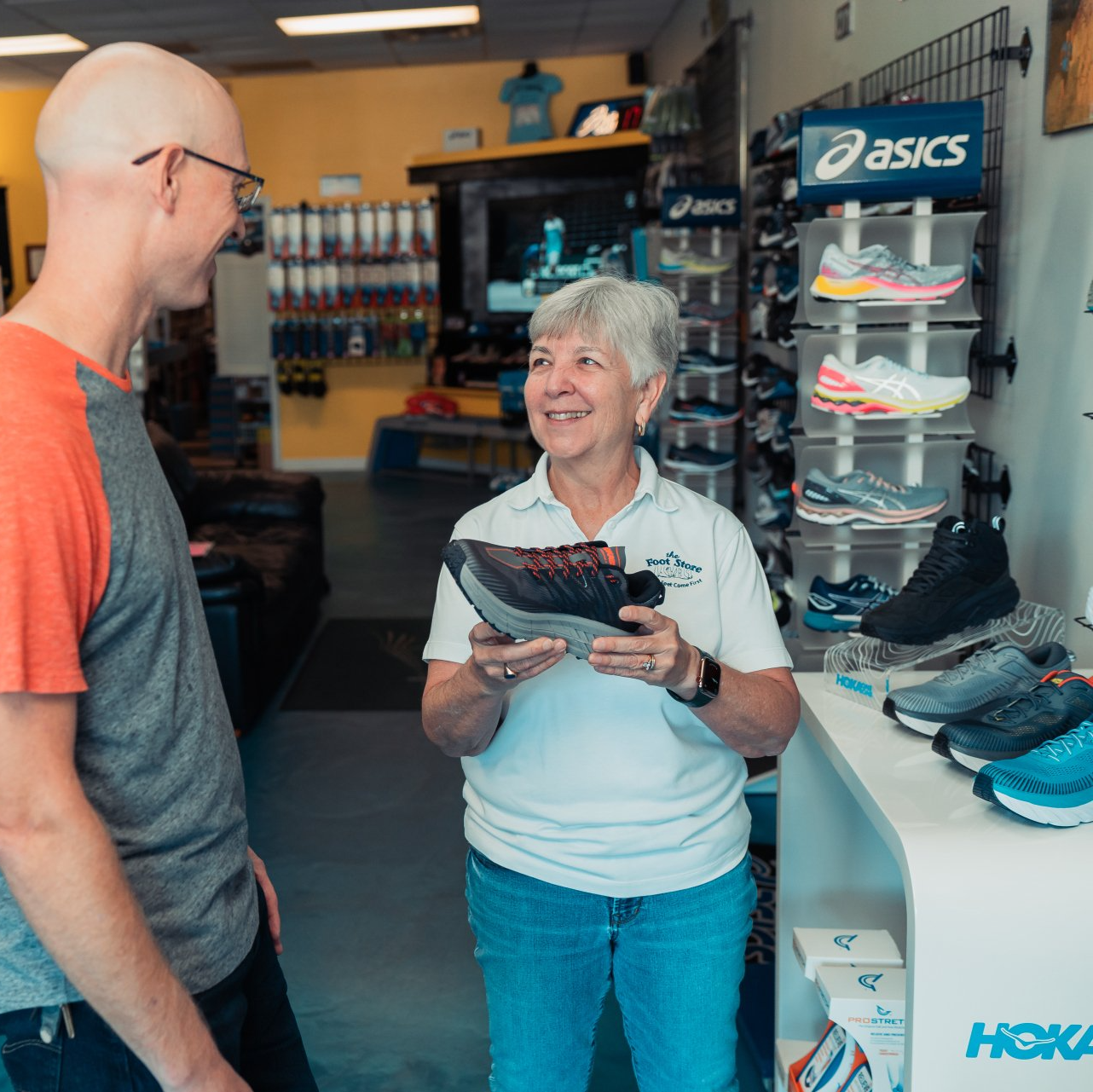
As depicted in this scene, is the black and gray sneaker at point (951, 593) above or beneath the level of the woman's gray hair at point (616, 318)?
beneath

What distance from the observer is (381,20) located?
8.13 metres

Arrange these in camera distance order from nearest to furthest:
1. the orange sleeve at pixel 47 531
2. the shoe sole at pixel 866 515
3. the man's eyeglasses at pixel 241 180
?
the orange sleeve at pixel 47 531 → the man's eyeglasses at pixel 241 180 → the shoe sole at pixel 866 515

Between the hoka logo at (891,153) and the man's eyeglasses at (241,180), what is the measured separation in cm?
199

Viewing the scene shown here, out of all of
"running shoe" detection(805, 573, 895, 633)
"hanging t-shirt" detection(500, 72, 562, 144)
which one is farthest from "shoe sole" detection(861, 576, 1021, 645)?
"hanging t-shirt" detection(500, 72, 562, 144)

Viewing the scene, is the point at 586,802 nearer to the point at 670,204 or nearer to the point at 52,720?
the point at 52,720

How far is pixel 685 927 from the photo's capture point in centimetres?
152

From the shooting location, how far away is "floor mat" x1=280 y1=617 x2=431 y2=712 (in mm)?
4598

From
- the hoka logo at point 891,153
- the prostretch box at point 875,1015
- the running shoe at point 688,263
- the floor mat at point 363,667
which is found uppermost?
the hoka logo at point 891,153

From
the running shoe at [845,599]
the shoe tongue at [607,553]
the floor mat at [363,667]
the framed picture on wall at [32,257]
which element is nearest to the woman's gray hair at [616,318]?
the shoe tongue at [607,553]

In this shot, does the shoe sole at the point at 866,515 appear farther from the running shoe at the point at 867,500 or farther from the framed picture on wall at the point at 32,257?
the framed picture on wall at the point at 32,257

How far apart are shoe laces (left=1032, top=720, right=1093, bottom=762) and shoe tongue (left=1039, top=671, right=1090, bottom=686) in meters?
0.13

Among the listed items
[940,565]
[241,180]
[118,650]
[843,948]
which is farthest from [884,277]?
[118,650]

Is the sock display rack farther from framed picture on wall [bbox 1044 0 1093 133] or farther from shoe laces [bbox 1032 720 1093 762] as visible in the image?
shoe laces [bbox 1032 720 1093 762]

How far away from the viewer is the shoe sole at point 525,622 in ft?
4.31
